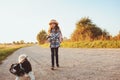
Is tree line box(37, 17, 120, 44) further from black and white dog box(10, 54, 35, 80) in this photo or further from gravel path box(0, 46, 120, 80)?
black and white dog box(10, 54, 35, 80)

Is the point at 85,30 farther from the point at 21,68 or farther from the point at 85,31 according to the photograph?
the point at 21,68

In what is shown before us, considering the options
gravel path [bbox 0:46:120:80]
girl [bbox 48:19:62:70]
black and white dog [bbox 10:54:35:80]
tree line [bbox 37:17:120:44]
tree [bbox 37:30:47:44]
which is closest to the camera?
black and white dog [bbox 10:54:35:80]

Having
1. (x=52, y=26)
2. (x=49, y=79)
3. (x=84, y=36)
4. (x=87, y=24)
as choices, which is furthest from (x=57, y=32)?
(x=87, y=24)

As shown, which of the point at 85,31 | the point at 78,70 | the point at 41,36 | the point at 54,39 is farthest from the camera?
the point at 41,36

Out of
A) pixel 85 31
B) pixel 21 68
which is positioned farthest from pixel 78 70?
pixel 85 31

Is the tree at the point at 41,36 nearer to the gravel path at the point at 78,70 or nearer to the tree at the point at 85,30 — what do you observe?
the tree at the point at 85,30

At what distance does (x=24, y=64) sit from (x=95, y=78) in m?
2.11

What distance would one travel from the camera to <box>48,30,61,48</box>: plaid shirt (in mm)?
10414

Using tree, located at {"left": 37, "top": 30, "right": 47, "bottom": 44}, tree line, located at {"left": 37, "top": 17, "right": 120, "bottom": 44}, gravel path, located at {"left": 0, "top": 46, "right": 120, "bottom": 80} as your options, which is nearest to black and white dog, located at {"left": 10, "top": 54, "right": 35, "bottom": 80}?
gravel path, located at {"left": 0, "top": 46, "right": 120, "bottom": 80}

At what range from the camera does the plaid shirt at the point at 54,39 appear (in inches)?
410

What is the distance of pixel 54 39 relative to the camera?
10453 mm

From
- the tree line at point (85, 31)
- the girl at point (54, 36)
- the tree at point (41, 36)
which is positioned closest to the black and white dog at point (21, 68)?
the girl at point (54, 36)

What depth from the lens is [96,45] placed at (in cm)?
3092

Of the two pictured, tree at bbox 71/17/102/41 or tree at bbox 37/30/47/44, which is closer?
tree at bbox 71/17/102/41
